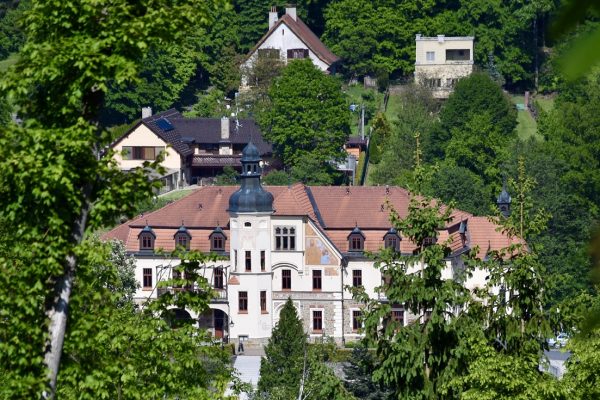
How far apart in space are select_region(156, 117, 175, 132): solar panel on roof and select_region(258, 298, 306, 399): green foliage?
39825mm

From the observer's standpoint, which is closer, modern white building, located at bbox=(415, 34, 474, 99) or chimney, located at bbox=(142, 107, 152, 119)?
chimney, located at bbox=(142, 107, 152, 119)

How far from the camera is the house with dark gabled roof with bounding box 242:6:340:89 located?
123 meters

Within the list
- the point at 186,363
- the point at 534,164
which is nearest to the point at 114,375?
the point at 186,363

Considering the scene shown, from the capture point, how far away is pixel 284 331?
64.1 meters

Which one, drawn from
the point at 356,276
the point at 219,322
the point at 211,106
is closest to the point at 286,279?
the point at 356,276

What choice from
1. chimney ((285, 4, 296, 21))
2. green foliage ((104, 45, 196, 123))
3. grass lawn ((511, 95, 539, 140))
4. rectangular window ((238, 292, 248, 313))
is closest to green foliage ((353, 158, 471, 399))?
rectangular window ((238, 292, 248, 313))

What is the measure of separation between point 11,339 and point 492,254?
50.4 ft

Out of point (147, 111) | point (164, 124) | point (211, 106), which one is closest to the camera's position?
point (164, 124)

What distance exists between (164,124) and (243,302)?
93.7 ft

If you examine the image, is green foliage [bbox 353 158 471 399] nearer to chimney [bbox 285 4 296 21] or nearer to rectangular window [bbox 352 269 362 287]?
rectangular window [bbox 352 269 362 287]

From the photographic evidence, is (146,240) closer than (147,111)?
Yes

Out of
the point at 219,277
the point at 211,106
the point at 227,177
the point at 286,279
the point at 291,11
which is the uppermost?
the point at 291,11

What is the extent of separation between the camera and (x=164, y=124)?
107m

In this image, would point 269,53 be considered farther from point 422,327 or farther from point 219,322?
point 422,327
